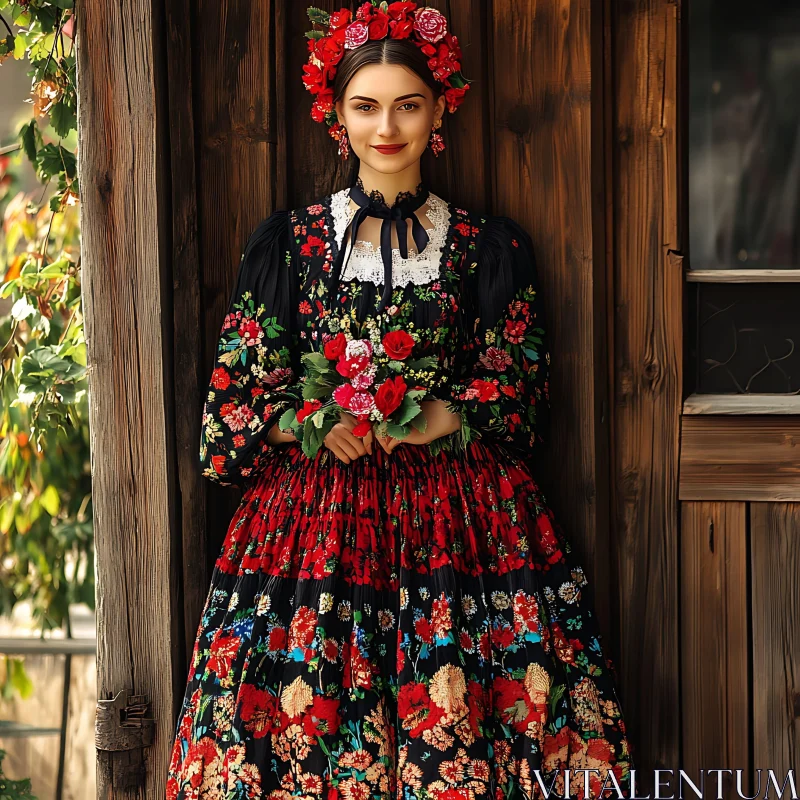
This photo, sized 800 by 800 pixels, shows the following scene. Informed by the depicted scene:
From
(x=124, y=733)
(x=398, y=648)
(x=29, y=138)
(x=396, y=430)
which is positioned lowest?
(x=124, y=733)

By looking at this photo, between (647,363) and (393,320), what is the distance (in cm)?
64

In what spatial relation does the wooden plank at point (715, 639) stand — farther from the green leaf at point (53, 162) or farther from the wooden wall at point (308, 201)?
the green leaf at point (53, 162)

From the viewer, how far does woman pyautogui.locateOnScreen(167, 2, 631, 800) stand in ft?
5.90

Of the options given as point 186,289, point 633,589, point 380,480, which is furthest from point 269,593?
point 633,589

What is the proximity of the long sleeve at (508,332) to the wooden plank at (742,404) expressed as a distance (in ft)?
1.23

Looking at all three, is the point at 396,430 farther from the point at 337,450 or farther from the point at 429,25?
the point at 429,25

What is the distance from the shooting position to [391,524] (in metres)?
1.92

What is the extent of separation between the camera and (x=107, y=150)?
207cm

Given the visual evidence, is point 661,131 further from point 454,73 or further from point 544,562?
point 544,562

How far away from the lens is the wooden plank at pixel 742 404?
2131mm

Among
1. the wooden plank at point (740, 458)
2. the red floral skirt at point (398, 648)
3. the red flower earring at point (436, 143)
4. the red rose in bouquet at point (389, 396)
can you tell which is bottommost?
the red floral skirt at point (398, 648)

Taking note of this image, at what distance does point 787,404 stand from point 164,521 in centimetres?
145

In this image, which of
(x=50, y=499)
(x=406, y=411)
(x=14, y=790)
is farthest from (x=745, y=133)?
(x=14, y=790)

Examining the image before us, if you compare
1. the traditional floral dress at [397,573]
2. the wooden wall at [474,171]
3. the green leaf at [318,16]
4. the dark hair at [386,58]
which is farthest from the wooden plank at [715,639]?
the green leaf at [318,16]
